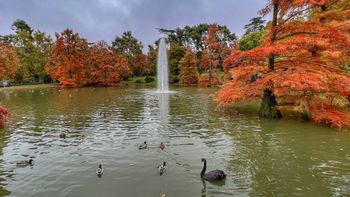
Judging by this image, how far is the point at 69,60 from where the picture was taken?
70.8 meters

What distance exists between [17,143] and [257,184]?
13784mm

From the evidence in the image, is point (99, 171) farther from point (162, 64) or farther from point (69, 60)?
point (162, 64)

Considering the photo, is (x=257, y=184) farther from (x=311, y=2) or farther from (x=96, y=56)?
(x=96, y=56)

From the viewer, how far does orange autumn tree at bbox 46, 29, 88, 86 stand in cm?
6981

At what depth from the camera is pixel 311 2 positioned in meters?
21.1

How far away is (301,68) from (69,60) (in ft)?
202

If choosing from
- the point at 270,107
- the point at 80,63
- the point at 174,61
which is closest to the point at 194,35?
the point at 174,61

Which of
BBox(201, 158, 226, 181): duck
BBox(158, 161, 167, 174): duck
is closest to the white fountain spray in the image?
BBox(158, 161, 167, 174): duck

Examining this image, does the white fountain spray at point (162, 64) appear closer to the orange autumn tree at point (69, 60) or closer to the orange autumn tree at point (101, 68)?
the orange autumn tree at point (101, 68)

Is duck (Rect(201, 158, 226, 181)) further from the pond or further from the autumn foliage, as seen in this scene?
the autumn foliage

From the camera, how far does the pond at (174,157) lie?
10.7 m

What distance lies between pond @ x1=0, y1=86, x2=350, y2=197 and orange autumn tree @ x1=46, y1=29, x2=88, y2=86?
48.3m

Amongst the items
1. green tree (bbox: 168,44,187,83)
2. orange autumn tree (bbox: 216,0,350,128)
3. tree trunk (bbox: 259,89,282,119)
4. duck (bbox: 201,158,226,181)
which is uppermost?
green tree (bbox: 168,44,187,83)

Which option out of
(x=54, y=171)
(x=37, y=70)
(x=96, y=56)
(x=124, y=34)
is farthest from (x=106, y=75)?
(x=54, y=171)
